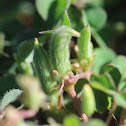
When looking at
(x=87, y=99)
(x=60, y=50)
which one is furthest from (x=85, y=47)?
(x=87, y=99)

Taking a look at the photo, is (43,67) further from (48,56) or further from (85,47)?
(85,47)

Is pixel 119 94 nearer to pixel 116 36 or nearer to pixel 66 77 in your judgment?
pixel 66 77

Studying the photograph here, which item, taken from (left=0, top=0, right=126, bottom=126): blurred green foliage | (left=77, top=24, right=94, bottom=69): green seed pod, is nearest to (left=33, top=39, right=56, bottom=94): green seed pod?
(left=0, top=0, right=126, bottom=126): blurred green foliage

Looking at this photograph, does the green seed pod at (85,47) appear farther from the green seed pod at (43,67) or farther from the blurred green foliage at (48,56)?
the green seed pod at (43,67)

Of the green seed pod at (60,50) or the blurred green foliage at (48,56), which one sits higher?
the green seed pod at (60,50)

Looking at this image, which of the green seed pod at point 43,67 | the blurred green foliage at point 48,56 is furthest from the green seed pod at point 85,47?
the green seed pod at point 43,67

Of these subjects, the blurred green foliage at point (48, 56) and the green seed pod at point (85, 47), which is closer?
the blurred green foliage at point (48, 56)
